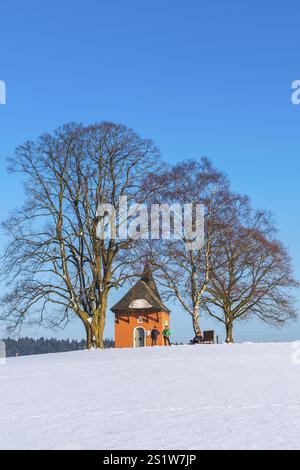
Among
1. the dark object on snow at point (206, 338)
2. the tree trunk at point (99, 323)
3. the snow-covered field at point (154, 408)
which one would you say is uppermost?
the tree trunk at point (99, 323)

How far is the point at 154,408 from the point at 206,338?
98.1ft

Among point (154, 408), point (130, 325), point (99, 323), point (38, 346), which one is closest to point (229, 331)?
point (99, 323)

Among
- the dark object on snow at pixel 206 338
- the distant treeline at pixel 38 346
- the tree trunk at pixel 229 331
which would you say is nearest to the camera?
the dark object on snow at pixel 206 338

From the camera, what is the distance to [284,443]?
→ 8047 millimetres

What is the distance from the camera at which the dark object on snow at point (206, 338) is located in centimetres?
3943

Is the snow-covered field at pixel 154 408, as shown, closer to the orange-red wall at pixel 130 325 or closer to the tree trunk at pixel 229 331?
the tree trunk at pixel 229 331

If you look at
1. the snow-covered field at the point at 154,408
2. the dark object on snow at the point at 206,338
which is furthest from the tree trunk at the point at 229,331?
the snow-covered field at the point at 154,408

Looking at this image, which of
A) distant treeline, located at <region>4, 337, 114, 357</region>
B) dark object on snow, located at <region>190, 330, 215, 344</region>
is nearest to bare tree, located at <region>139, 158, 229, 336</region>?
dark object on snow, located at <region>190, 330, 215, 344</region>

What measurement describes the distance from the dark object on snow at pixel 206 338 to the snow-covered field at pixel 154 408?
20.1 m

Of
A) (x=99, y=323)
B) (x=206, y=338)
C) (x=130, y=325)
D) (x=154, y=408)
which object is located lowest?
(x=154, y=408)

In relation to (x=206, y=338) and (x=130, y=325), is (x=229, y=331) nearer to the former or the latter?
(x=206, y=338)

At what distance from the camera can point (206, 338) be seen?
133ft
